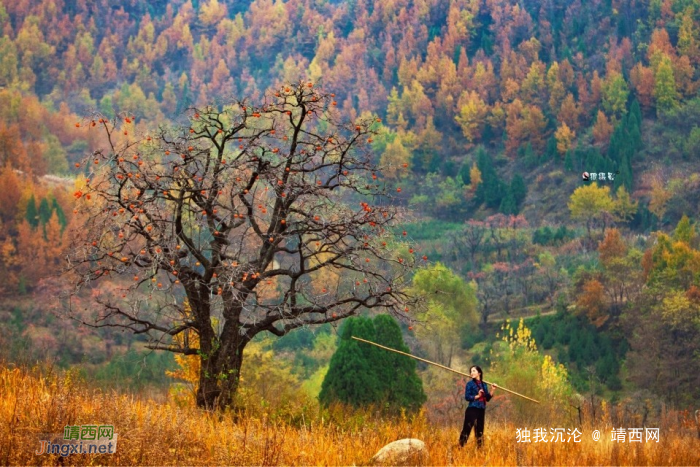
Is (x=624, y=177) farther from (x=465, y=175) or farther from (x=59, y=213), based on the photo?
(x=59, y=213)

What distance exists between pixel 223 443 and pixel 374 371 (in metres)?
20.2

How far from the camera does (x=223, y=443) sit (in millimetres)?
8656

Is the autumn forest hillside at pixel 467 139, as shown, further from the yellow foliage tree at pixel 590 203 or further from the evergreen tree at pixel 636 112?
the evergreen tree at pixel 636 112

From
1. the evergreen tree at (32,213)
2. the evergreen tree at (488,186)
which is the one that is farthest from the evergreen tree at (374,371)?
the evergreen tree at (488,186)

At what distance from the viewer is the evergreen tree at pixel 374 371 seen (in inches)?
1098

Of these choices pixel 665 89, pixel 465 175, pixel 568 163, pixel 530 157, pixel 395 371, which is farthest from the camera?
pixel 465 175

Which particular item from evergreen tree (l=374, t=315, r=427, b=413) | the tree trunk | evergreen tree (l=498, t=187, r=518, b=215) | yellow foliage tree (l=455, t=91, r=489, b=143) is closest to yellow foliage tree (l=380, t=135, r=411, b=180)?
yellow foliage tree (l=455, t=91, r=489, b=143)

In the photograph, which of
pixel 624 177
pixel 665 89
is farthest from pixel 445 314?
pixel 665 89

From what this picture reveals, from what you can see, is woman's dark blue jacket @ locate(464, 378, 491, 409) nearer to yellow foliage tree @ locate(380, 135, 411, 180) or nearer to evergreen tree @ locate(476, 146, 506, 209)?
evergreen tree @ locate(476, 146, 506, 209)

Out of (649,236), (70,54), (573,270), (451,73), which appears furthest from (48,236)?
(70,54)

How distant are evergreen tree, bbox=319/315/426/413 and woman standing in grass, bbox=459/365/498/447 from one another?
17429 millimetres

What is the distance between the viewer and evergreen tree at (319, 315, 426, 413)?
27891 millimetres

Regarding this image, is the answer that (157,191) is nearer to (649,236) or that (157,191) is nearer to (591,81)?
(649,236)

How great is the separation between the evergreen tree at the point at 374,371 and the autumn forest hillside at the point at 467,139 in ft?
24.2
